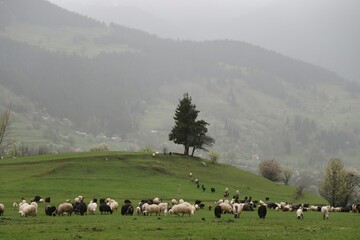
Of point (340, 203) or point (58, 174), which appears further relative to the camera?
point (340, 203)

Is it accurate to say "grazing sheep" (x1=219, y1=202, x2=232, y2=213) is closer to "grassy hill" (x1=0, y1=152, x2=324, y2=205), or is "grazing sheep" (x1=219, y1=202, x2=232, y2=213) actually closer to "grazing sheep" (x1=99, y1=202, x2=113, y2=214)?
"grazing sheep" (x1=99, y1=202, x2=113, y2=214)

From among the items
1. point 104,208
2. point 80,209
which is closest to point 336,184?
point 104,208

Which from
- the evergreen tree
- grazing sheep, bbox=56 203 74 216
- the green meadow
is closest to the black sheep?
the green meadow

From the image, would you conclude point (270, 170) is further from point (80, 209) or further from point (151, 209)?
point (80, 209)

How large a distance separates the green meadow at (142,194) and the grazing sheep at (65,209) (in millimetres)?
1602

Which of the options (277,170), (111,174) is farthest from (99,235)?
(277,170)

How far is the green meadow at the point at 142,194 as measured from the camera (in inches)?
1305

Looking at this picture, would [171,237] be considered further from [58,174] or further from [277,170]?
[277,170]

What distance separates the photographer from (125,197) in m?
71.0

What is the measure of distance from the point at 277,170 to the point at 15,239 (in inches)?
5363

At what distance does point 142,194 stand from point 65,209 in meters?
27.0

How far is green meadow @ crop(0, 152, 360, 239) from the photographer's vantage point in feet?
109

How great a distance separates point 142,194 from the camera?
246 ft

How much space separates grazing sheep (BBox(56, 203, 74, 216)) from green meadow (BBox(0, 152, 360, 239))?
5.26 feet
